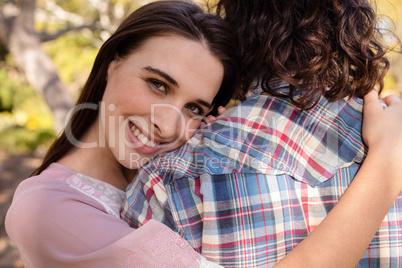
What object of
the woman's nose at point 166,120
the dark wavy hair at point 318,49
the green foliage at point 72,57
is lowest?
the green foliage at point 72,57

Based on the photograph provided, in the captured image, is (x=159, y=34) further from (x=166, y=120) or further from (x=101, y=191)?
(x=101, y=191)

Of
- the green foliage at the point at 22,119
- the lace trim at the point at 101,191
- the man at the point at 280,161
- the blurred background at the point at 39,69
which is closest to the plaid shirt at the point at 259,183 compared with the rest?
the man at the point at 280,161

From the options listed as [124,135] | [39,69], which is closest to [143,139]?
[124,135]

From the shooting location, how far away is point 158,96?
1.52m

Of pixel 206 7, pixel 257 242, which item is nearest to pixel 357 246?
pixel 257 242

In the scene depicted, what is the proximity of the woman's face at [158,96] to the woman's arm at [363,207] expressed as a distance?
663 mm

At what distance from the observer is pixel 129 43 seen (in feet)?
5.47

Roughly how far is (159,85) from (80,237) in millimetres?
675

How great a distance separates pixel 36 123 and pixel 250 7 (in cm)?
834

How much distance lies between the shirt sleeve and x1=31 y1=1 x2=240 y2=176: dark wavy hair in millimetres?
502

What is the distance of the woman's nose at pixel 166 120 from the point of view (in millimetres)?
1475

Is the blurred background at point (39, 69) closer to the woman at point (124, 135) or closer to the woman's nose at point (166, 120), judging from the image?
the woman at point (124, 135)

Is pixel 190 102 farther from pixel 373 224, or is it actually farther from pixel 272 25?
pixel 373 224

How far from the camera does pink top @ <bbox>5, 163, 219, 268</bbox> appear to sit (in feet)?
3.59
